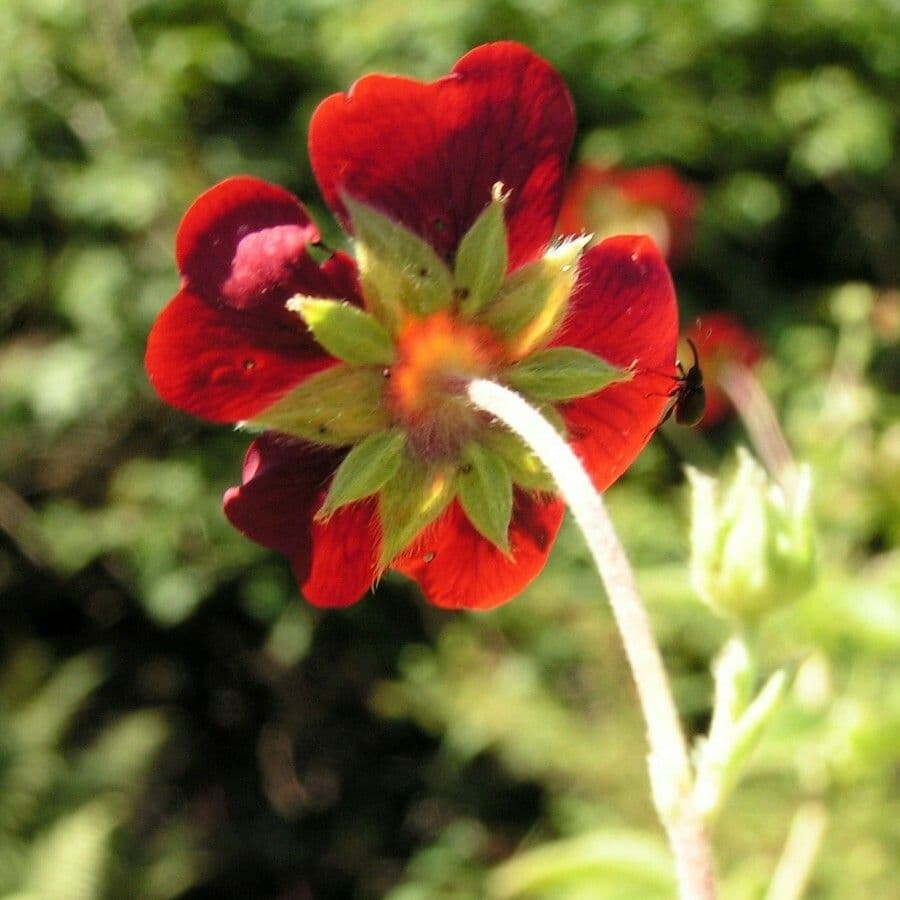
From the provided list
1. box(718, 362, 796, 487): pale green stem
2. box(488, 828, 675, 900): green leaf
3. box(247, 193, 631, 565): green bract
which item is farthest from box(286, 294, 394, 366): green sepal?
box(718, 362, 796, 487): pale green stem

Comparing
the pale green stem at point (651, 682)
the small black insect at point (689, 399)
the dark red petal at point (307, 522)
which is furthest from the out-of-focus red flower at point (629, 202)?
the pale green stem at point (651, 682)

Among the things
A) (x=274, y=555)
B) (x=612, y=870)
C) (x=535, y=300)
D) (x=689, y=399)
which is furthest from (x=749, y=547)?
(x=274, y=555)

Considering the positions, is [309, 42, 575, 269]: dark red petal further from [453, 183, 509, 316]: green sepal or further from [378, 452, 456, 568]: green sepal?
[378, 452, 456, 568]: green sepal

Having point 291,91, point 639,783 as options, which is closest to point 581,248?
point 639,783

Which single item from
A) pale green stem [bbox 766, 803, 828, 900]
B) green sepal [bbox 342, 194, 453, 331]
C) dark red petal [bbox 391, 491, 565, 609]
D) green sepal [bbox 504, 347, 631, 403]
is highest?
green sepal [bbox 342, 194, 453, 331]

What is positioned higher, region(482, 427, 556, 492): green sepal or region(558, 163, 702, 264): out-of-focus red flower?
region(482, 427, 556, 492): green sepal

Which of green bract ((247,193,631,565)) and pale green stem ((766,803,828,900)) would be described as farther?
pale green stem ((766,803,828,900))

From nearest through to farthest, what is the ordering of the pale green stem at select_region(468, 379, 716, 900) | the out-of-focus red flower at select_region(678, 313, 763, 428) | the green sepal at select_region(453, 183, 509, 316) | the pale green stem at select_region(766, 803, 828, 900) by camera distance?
the pale green stem at select_region(468, 379, 716, 900) < the green sepal at select_region(453, 183, 509, 316) < the pale green stem at select_region(766, 803, 828, 900) < the out-of-focus red flower at select_region(678, 313, 763, 428)
